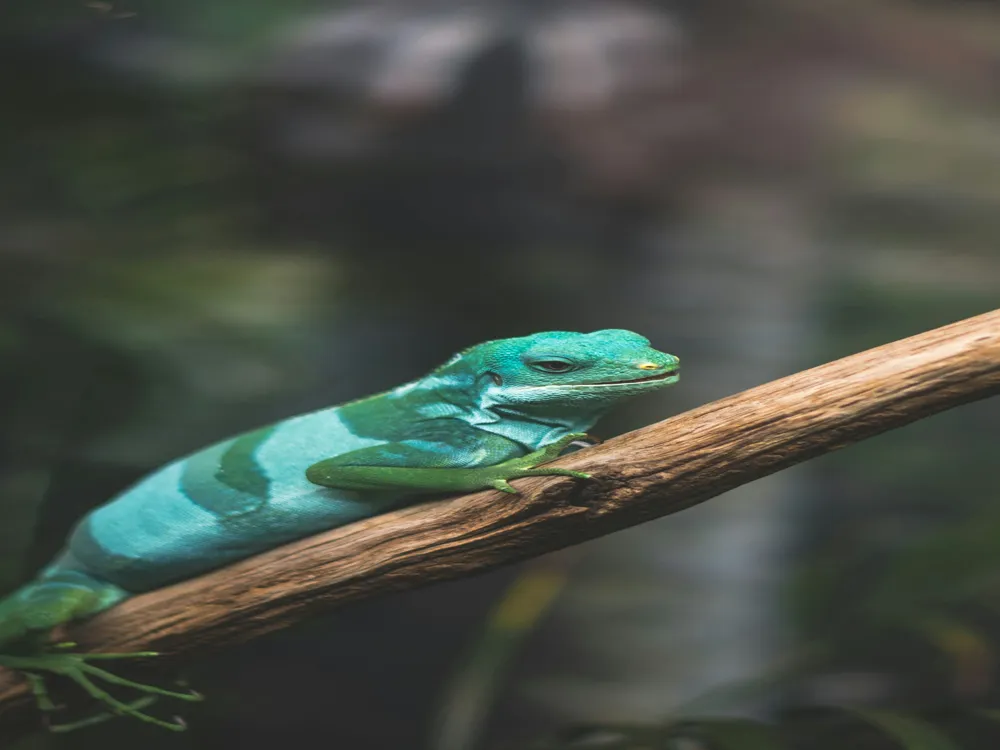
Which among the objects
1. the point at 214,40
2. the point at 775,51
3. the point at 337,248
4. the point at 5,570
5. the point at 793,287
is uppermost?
the point at 214,40

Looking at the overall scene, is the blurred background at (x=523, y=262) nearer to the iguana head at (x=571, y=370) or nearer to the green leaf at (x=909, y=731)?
the green leaf at (x=909, y=731)

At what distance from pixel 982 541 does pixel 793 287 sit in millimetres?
1492

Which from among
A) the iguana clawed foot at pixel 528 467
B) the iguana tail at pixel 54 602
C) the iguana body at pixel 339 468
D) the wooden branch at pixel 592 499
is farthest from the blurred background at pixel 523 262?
the iguana clawed foot at pixel 528 467

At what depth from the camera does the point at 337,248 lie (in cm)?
360

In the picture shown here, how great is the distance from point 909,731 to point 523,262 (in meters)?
2.29

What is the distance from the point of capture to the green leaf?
6.70ft

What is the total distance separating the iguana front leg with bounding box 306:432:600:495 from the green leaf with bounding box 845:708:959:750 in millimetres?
1063

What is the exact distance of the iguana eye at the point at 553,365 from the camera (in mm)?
1867

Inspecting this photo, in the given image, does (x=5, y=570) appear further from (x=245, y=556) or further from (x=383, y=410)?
(x=383, y=410)

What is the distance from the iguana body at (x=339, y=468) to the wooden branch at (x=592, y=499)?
66 mm

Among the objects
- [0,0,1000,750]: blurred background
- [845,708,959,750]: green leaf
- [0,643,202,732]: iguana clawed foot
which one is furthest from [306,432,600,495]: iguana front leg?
[0,0,1000,750]: blurred background

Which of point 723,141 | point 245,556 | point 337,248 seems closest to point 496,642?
point 245,556

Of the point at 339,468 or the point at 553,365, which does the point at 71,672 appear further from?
the point at 553,365

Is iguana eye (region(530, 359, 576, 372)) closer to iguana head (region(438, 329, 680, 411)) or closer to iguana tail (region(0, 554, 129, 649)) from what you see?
iguana head (region(438, 329, 680, 411))
